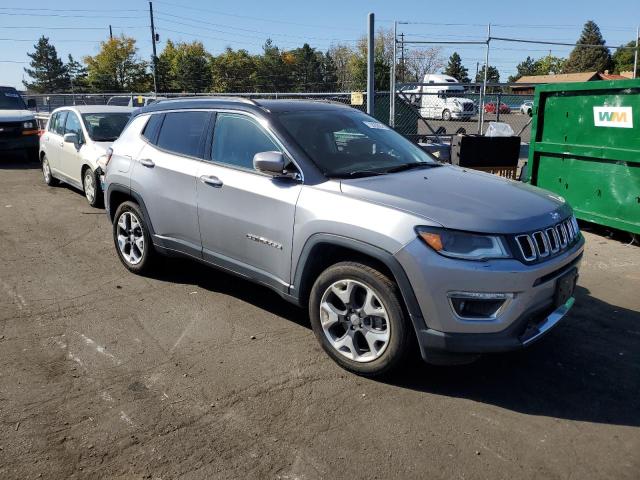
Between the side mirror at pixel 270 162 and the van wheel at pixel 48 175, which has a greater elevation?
the side mirror at pixel 270 162

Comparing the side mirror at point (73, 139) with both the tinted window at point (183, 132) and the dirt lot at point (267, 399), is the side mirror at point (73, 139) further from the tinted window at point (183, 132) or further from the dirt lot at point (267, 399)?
the tinted window at point (183, 132)

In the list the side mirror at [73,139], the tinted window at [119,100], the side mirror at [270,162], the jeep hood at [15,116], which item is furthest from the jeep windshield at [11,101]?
the side mirror at [270,162]

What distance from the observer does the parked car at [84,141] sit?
29.1ft

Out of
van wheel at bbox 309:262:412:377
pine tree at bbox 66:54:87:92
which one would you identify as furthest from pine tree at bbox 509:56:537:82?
van wheel at bbox 309:262:412:377

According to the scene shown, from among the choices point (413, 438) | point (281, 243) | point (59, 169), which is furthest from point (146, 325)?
point (59, 169)

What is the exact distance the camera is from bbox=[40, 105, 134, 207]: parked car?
29.1 feet

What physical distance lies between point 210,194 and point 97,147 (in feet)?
17.0

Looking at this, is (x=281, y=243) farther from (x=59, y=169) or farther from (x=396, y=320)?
(x=59, y=169)

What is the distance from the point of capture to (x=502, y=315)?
3158 mm

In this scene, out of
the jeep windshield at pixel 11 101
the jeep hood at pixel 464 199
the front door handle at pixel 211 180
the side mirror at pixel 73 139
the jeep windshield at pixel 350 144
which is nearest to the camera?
the jeep hood at pixel 464 199

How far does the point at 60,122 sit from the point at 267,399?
878cm

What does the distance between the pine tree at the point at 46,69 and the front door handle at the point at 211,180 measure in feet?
319

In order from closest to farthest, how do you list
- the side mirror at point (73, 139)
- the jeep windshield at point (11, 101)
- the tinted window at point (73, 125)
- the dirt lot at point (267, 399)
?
the dirt lot at point (267, 399) < the side mirror at point (73, 139) < the tinted window at point (73, 125) < the jeep windshield at point (11, 101)

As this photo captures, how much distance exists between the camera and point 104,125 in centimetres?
940
